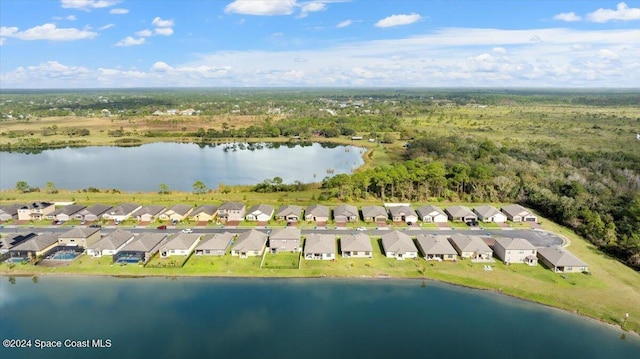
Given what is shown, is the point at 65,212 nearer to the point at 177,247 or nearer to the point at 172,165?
the point at 177,247

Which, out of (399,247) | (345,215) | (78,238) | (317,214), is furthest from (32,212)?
(399,247)

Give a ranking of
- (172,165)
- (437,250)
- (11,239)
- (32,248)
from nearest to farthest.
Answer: (32,248), (437,250), (11,239), (172,165)

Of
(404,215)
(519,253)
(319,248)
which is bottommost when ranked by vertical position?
(519,253)

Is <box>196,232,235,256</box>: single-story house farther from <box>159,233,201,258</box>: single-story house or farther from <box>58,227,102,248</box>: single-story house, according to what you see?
<box>58,227,102,248</box>: single-story house

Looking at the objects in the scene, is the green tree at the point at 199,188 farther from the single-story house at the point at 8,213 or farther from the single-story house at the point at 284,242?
the single-story house at the point at 284,242

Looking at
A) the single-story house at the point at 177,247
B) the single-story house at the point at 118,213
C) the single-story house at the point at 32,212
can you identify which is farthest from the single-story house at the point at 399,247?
the single-story house at the point at 32,212

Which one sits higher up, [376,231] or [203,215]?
[203,215]

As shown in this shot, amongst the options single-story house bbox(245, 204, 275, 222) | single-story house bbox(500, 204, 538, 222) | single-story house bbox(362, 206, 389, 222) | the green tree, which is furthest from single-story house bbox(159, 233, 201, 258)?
single-story house bbox(500, 204, 538, 222)
